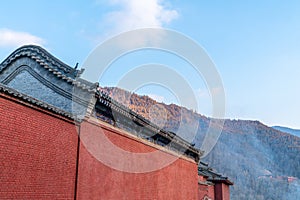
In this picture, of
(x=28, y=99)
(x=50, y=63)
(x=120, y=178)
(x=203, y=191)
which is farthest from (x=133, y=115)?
(x=203, y=191)

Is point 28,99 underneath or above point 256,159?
underneath

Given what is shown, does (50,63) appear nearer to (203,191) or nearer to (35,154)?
(35,154)

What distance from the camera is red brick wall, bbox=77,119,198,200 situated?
8.48 meters

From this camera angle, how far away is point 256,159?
63750 millimetres

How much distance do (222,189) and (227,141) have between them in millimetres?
42675

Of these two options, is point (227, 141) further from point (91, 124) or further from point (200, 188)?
point (91, 124)

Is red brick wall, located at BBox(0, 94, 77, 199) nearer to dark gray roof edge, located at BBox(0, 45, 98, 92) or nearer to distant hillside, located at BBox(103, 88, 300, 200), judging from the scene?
dark gray roof edge, located at BBox(0, 45, 98, 92)

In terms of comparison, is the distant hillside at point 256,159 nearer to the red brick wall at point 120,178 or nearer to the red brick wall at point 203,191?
the red brick wall at point 203,191

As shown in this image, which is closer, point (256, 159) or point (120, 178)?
point (120, 178)

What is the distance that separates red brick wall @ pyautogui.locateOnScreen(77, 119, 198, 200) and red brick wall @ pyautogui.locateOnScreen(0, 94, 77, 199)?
491 mm

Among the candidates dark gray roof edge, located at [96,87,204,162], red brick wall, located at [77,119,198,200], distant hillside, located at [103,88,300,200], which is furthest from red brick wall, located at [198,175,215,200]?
distant hillside, located at [103,88,300,200]

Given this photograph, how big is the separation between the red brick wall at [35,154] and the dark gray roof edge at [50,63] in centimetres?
169

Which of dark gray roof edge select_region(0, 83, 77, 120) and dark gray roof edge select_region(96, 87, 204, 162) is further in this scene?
dark gray roof edge select_region(96, 87, 204, 162)

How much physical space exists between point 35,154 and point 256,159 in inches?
2449
